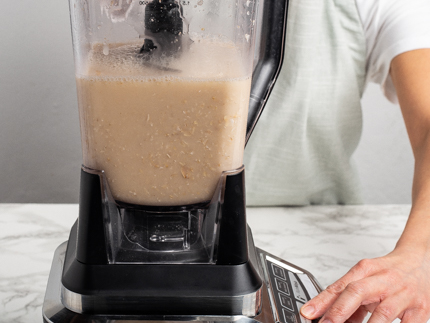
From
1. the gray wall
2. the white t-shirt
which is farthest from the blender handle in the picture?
the gray wall

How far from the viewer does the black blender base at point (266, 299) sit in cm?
42

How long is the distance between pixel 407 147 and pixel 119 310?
5.30ft

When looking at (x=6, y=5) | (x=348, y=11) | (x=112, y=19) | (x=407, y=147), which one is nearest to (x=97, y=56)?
(x=112, y=19)

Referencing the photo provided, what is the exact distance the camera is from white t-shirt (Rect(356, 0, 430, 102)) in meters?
0.88

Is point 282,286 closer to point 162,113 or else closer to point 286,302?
point 286,302

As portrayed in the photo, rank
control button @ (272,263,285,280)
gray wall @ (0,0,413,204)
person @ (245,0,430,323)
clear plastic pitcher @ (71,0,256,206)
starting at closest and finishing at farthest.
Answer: clear plastic pitcher @ (71,0,256,206) → control button @ (272,263,285,280) → person @ (245,0,430,323) → gray wall @ (0,0,413,204)

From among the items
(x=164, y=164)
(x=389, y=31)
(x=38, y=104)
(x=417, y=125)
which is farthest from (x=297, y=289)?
(x=38, y=104)

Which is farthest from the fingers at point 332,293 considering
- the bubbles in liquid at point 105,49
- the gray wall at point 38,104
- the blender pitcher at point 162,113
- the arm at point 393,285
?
the gray wall at point 38,104

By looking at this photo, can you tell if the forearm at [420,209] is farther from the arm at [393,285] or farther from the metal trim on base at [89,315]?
the metal trim on base at [89,315]

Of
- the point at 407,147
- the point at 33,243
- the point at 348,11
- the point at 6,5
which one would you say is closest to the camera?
the point at 33,243

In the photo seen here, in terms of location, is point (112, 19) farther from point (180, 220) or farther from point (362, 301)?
point (362, 301)

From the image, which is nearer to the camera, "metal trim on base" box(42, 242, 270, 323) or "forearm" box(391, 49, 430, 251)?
"metal trim on base" box(42, 242, 270, 323)

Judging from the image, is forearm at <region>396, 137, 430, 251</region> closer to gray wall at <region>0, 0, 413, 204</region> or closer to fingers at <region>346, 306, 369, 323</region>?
fingers at <region>346, 306, 369, 323</region>

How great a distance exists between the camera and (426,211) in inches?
24.3
